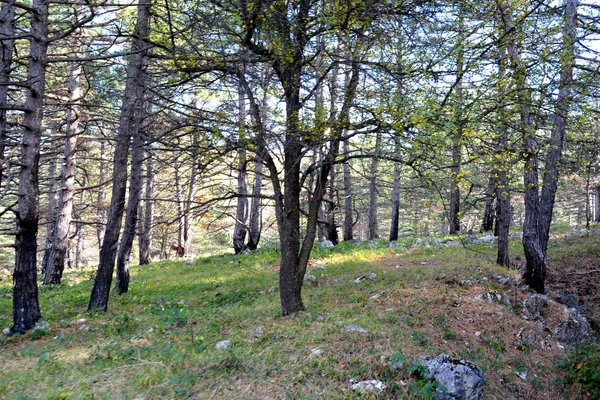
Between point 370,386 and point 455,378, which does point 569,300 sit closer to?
point 455,378

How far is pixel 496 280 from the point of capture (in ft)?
27.8

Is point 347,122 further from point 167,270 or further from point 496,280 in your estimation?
point 167,270

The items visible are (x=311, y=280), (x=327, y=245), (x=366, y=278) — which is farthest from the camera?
(x=327, y=245)

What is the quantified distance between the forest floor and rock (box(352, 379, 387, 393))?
0.21ft

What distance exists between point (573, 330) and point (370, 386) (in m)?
5.15

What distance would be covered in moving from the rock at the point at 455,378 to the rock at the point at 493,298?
3254 millimetres

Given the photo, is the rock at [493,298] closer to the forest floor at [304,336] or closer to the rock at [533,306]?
the forest floor at [304,336]

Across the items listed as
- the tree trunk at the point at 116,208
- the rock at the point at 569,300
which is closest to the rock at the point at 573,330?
the rock at the point at 569,300

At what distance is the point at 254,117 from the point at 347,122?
5.09ft

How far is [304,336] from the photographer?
536 cm

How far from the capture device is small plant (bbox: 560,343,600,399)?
5.18m

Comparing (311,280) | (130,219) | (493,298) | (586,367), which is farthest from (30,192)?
(586,367)

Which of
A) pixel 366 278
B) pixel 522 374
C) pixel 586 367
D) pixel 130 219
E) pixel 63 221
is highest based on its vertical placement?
pixel 130 219

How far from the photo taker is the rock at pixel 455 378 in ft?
14.0
